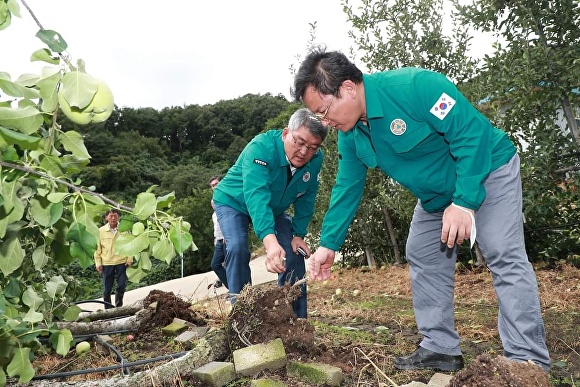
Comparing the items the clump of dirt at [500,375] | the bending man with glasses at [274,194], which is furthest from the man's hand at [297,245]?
the clump of dirt at [500,375]

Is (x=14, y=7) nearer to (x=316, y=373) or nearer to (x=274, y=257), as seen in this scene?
(x=316, y=373)

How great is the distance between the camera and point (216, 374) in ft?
8.55

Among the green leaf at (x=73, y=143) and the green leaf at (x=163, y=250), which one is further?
the green leaf at (x=73, y=143)

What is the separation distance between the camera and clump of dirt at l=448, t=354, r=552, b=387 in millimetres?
1979

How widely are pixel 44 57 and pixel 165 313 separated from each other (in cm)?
314

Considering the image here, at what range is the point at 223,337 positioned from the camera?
119 inches

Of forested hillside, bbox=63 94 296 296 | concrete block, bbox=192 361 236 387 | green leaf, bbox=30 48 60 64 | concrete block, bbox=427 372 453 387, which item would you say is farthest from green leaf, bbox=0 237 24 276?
forested hillside, bbox=63 94 296 296

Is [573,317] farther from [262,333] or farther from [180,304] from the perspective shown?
[180,304]

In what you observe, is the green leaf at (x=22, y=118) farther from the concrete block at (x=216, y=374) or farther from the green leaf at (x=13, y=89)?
the concrete block at (x=216, y=374)

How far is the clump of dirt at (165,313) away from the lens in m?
4.11

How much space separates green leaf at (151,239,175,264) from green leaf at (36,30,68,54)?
54cm

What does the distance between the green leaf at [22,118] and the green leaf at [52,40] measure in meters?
0.21

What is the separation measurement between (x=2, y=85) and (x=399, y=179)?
2.13 meters

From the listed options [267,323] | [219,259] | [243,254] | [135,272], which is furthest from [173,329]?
[219,259]
